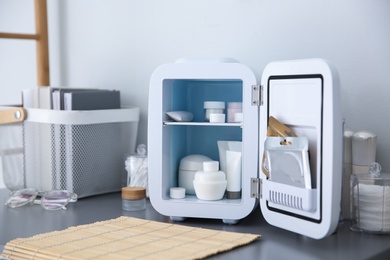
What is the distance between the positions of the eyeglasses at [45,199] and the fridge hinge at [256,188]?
0.48m

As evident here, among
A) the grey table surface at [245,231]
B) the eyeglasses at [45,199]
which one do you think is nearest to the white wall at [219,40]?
the grey table surface at [245,231]

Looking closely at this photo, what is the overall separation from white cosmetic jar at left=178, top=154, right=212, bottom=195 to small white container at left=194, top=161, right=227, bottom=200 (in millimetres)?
67

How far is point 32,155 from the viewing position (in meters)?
1.57

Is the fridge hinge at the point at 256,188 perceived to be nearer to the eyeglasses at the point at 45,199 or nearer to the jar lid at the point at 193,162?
the jar lid at the point at 193,162

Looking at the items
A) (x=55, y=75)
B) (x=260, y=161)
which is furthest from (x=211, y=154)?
(x=55, y=75)

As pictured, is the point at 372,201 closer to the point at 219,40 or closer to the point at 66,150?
the point at 219,40

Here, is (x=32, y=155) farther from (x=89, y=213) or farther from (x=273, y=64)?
(x=273, y=64)

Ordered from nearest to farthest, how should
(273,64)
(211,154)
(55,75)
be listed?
(273,64)
(211,154)
(55,75)

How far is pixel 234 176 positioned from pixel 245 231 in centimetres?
15

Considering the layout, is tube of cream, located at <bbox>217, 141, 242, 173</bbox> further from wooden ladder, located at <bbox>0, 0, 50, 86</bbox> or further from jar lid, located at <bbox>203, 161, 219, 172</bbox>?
wooden ladder, located at <bbox>0, 0, 50, 86</bbox>

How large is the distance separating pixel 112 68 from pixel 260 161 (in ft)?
2.43

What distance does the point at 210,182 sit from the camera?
1.28m

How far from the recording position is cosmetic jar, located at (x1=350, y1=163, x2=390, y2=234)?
1.17 meters

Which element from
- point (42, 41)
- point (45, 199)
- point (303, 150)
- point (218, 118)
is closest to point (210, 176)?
point (218, 118)
